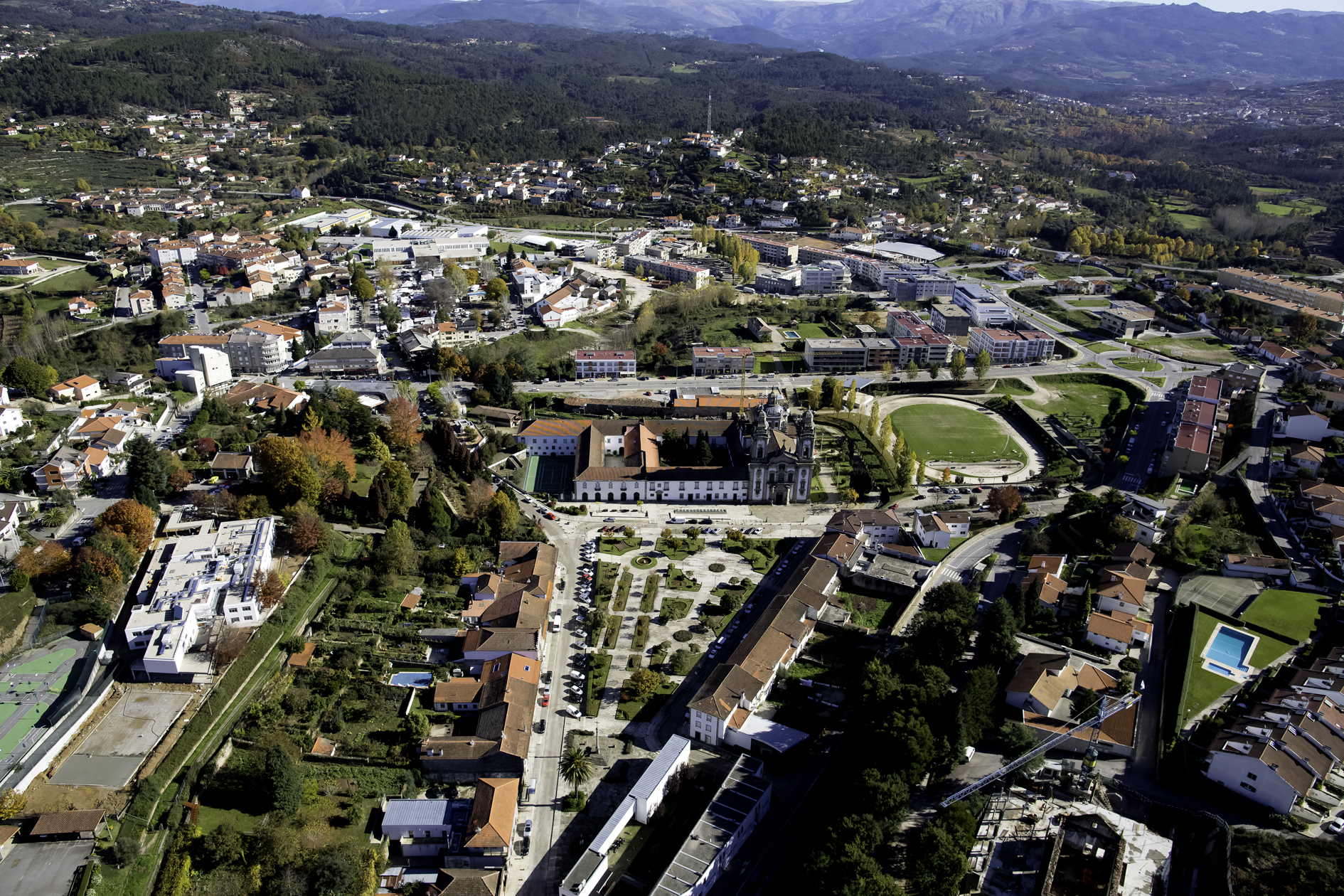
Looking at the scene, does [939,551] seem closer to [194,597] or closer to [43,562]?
[194,597]

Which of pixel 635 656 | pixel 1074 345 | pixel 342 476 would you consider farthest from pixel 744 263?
pixel 635 656

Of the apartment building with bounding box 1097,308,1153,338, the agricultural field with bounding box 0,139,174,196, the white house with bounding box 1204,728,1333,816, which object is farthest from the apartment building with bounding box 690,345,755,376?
the agricultural field with bounding box 0,139,174,196

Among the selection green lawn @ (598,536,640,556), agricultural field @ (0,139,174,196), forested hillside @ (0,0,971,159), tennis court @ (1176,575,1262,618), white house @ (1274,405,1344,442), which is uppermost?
forested hillside @ (0,0,971,159)

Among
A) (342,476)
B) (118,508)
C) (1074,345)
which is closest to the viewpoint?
(118,508)

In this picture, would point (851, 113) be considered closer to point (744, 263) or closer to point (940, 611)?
point (744, 263)

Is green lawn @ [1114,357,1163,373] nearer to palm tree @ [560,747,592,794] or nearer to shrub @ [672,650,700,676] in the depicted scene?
shrub @ [672,650,700,676]
